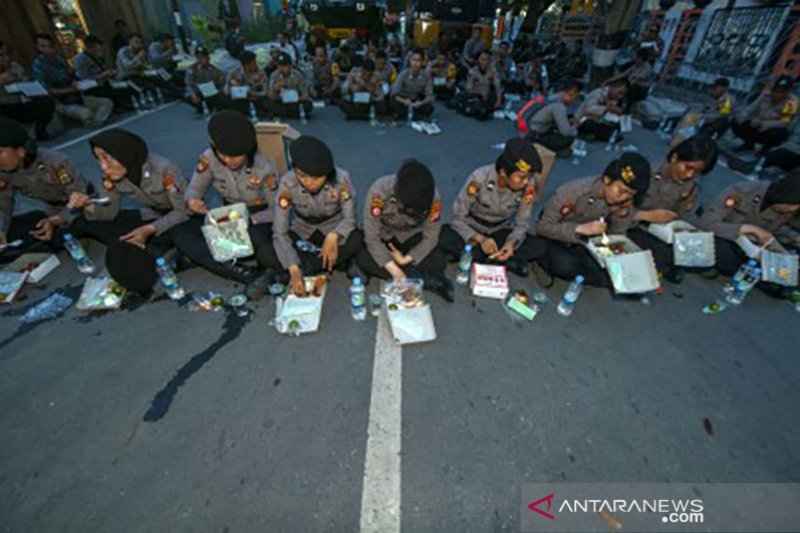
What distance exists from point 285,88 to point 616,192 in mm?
7395

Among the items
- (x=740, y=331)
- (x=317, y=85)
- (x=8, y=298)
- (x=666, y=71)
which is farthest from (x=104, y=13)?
(x=666, y=71)

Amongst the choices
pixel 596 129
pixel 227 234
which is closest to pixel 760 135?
pixel 596 129

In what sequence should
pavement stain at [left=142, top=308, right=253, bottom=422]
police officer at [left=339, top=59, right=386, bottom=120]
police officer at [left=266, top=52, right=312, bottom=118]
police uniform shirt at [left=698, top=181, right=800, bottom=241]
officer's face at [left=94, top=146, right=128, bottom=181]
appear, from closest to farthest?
pavement stain at [left=142, top=308, right=253, bottom=422]
officer's face at [left=94, top=146, right=128, bottom=181]
police uniform shirt at [left=698, top=181, right=800, bottom=241]
police officer at [left=266, top=52, right=312, bottom=118]
police officer at [left=339, top=59, right=386, bottom=120]

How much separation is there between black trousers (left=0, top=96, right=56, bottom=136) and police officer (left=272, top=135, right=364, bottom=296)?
629cm

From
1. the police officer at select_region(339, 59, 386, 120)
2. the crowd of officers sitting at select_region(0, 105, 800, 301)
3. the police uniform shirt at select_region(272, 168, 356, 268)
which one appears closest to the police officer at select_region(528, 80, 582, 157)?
the crowd of officers sitting at select_region(0, 105, 800, 301)

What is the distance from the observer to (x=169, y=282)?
2.95 metres

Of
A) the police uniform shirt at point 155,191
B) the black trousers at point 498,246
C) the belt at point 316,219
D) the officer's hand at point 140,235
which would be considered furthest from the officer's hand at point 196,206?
the black trousers at point 498,246

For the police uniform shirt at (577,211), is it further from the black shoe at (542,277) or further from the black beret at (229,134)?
the black beret at (229,134)

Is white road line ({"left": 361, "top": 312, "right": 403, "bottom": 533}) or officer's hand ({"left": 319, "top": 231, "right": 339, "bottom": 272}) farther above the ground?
officer's hand ({"left": 319, "top": 231, "right": 339, "bottom": 272})

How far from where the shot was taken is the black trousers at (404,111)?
7.99 meters

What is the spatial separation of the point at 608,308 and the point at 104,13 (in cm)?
1443

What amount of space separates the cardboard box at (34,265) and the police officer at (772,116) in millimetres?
10780

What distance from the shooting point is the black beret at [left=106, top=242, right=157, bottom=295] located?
268 cm

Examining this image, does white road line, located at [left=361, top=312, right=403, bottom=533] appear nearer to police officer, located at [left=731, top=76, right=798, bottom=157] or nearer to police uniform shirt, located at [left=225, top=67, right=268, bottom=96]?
police uniform shirt, located at [left=225, top=67, right=268, bottom=96]
